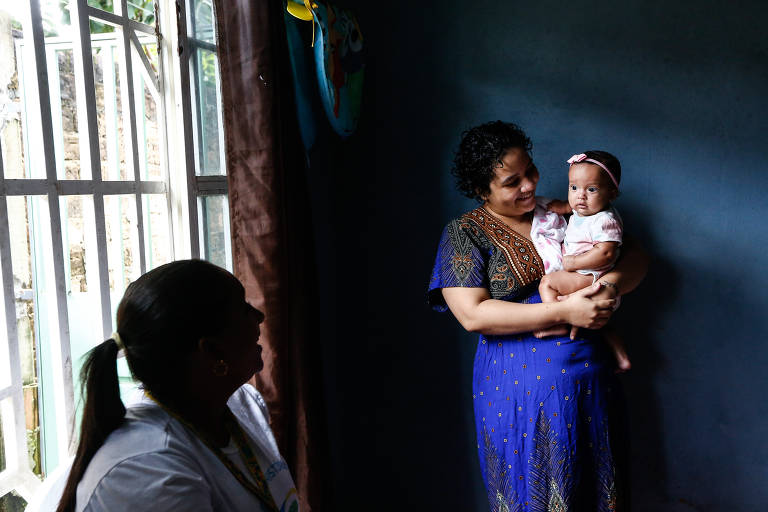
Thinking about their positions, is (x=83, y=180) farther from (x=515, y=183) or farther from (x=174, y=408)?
(x=515, y=183)

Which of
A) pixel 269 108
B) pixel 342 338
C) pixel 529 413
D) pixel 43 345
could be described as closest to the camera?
pixel 43 345

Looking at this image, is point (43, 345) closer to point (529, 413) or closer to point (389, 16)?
point (529, 413)

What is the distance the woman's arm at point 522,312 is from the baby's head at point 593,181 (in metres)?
0.22

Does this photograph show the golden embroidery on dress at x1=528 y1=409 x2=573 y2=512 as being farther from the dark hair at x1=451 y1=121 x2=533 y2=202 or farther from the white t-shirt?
the white t-shirt

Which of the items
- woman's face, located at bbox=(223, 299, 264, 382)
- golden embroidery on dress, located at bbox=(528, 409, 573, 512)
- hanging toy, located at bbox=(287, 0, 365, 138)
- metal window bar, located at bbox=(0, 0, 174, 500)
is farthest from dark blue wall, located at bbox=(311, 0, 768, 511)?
woman's face, located at bbox=(223, 299, 264, 382)

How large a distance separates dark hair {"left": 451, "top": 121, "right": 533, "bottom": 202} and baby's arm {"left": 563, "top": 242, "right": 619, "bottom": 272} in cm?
32

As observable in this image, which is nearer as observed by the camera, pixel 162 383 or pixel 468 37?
pixel 162 383

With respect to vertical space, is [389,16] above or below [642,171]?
above

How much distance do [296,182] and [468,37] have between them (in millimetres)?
Answer: 904

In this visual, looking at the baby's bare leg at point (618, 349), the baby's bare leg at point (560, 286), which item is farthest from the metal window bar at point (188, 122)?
the baby's bare leg at point (618, 349)

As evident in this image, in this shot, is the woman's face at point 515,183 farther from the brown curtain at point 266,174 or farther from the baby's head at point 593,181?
the brown curtain at point 266,174

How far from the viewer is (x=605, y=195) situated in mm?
1695

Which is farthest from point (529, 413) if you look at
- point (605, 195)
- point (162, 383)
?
Result: point (162, 383)

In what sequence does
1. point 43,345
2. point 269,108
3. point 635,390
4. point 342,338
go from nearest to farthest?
1. point 43,345
2. point 269,108
3. point 635,390
4. point 342,338
